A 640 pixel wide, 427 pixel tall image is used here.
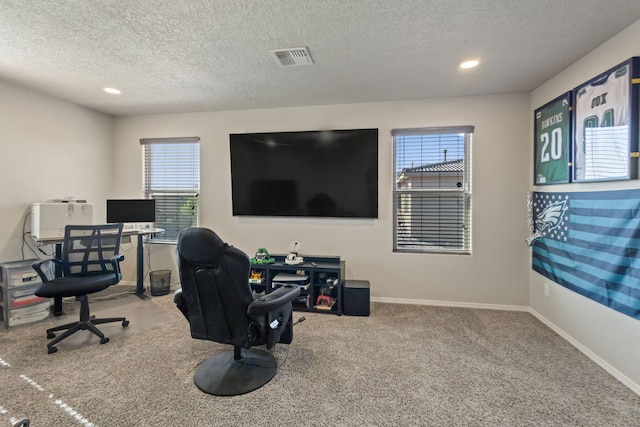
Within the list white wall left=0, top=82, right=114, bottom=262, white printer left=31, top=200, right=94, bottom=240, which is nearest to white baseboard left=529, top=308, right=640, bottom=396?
white printer left=31, top=200, right=94, bottom=240

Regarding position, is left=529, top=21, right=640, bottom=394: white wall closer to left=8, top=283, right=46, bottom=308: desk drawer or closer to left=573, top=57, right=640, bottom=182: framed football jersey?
left=573, top=57, right=640, bottom=182: framed football jersey

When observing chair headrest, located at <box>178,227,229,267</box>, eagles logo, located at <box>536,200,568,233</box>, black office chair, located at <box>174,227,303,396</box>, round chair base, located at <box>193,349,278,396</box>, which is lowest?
round chair base, located at <box>193,349,278,396</box>

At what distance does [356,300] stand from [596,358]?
2.04m

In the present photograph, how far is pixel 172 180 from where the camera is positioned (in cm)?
414

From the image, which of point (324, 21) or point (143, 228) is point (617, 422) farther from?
point (143, 228)

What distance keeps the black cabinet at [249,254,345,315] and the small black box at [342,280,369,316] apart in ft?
0.24

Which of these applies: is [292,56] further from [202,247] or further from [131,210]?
[131,210]

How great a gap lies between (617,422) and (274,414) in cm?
203

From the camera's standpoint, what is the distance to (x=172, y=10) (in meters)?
1.84

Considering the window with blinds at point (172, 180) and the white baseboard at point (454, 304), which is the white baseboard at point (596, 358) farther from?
the window with blinds at point (172, 180)

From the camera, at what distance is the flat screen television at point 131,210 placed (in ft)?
12.3

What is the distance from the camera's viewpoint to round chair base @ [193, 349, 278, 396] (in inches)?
74.2

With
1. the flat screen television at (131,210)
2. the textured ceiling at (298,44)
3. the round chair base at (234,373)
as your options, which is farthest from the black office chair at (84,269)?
the textured ceiling at (298,44)

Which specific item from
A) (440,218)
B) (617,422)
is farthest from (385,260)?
(617,422)
